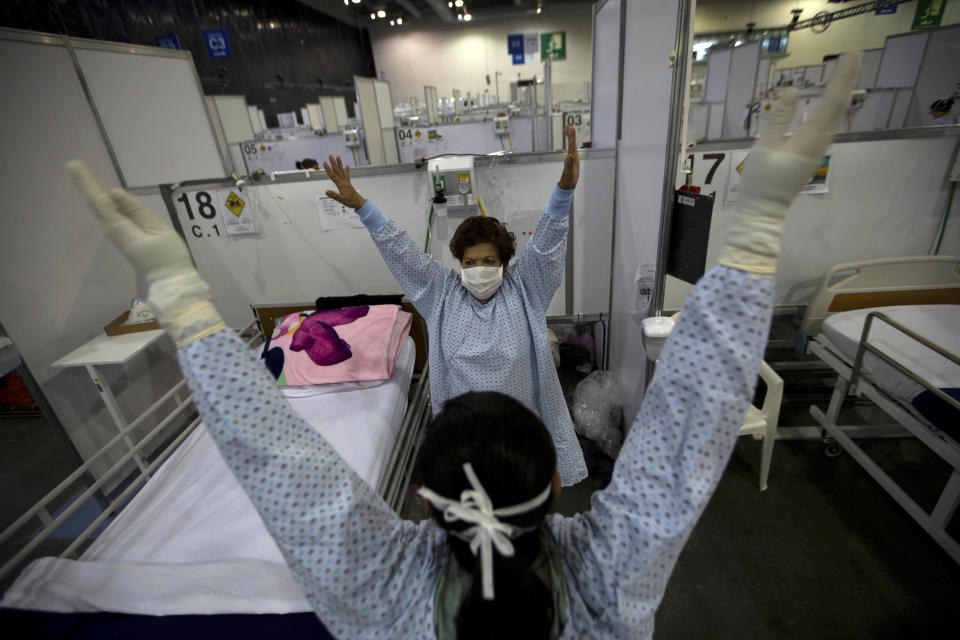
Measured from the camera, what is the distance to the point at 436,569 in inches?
29.9

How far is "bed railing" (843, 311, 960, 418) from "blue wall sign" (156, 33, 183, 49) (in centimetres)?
777

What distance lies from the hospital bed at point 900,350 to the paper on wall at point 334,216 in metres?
2.70

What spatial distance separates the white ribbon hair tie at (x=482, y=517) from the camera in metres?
0.60

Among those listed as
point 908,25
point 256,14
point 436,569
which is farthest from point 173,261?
point 908,25

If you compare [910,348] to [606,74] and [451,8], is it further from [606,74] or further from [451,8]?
[451,8]

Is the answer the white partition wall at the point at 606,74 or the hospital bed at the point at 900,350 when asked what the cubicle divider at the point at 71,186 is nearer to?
the white partition wall at the point at 606,74

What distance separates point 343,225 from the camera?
2.59 metres

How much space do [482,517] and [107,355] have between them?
2.51 metres

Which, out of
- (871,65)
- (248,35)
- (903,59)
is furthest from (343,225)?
(248,35)

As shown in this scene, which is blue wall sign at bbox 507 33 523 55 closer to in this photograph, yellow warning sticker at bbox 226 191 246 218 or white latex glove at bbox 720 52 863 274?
yellow warning sticker at bbox 226 191 246 218

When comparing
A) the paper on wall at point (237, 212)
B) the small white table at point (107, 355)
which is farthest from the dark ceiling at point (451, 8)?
the small white table at point (107, 355)

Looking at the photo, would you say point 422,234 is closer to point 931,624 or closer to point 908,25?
point 931,624

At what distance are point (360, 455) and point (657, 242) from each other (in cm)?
149

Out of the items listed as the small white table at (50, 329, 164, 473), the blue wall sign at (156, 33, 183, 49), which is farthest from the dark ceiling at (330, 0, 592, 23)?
the small white table at (50, 329, 164, 473)
